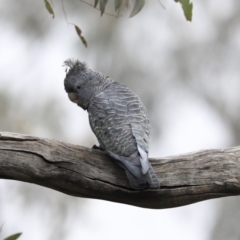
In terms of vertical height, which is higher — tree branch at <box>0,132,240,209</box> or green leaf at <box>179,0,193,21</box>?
green leaf at <box>179,0,193,21</box>

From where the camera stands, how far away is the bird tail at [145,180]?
116 inches

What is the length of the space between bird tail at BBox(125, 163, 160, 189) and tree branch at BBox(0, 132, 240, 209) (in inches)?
3.0

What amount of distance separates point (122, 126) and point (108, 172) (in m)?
0.31

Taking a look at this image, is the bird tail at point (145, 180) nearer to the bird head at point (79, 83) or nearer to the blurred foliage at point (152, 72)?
the bird head at point (79, 83)

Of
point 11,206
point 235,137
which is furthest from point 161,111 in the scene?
point 11,206

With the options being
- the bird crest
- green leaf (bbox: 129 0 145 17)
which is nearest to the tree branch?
the bird crest

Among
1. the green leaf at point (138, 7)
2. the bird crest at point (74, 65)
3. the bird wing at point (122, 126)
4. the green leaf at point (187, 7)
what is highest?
the bird crest at point (74, 65)

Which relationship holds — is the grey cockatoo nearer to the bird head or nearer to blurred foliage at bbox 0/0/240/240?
the bird head

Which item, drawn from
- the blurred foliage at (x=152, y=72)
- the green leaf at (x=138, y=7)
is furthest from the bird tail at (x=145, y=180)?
the blurred foliage at (x=152, y=72)

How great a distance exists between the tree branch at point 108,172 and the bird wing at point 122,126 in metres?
0.10

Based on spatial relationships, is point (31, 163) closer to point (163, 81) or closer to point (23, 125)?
point (23, 125)

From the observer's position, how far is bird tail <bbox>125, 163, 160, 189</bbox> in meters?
2.94

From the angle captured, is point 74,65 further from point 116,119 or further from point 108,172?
point 108,172

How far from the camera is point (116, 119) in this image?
3293 millimetres
